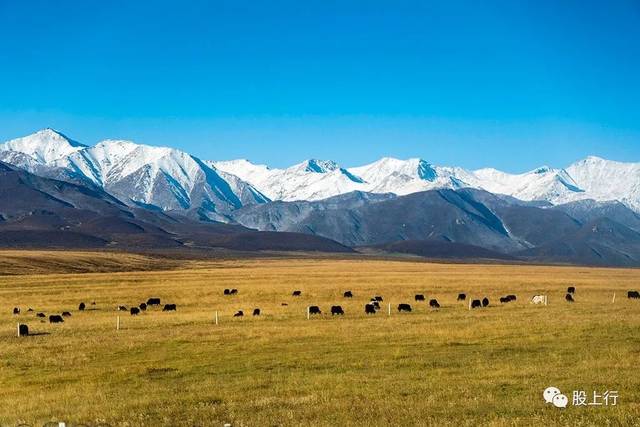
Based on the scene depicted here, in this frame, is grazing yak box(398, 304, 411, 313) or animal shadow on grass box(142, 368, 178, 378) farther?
grazing yak box(398, 304, 411, 313)

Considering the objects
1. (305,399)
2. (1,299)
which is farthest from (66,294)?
(305,399)

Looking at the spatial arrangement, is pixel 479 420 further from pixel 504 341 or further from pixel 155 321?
pixel 155 321

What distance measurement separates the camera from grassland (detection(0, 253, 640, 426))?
19625mm

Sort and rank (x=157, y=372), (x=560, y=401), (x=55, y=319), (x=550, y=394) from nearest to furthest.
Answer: (x=560, y=401), (x=550, y=394), (x=157, y=372), (x=55, y=319)

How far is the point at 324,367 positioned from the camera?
28.2 metres

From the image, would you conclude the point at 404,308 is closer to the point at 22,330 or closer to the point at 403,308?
the point at 403,308

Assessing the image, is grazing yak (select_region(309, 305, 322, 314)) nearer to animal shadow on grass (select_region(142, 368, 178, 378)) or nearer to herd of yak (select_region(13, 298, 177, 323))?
herd of yak (select_region(13, 298, 177, 323))

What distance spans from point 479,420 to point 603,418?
305 cm

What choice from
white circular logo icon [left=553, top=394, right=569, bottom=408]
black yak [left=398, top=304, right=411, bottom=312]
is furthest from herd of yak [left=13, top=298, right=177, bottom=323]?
white circular logo icon [left=553, top=394, right=569, bottom=408]

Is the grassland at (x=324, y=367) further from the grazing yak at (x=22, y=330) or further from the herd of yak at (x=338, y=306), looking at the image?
the herd of yak at (x=338, y=306)

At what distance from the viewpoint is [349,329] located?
40312 millimetres

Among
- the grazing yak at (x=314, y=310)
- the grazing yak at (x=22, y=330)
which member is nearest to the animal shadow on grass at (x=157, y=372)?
the grazing yak at (x=22, y=330)

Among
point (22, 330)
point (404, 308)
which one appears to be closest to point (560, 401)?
point (22, 330)

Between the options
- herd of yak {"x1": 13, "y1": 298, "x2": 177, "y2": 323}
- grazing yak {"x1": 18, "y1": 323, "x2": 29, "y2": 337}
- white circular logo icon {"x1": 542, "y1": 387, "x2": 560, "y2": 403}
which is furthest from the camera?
herd of yak {"x1": 13, "y1": 298, "x2": 177, "y2": 323}
